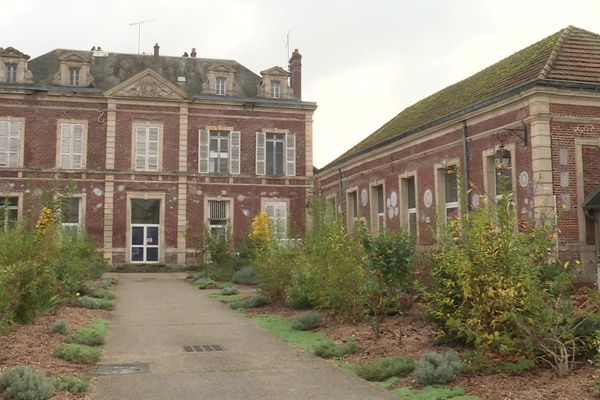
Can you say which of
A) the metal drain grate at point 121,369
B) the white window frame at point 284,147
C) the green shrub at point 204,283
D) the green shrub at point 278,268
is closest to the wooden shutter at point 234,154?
the white window frame at point 284,147

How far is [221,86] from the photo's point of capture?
93.0 feet

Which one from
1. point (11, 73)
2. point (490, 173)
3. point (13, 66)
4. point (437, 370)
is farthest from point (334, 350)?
point (13, 66)

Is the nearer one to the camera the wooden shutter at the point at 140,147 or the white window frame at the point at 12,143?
the white window frame at the point at 12,143

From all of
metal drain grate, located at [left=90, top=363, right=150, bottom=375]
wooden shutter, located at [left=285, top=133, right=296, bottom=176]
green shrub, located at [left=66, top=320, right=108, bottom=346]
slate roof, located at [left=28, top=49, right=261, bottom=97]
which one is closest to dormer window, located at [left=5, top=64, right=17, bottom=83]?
slate roof, located at [left=28, top=49, right=261, bottom=97]

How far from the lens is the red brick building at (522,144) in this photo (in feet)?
44.0

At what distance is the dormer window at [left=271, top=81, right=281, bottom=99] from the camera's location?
94.4 ft

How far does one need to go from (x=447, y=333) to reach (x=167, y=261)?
20520 mm

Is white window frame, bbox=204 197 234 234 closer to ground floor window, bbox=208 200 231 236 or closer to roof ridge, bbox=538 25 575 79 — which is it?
ground floor window, bbox=208 200 231 236

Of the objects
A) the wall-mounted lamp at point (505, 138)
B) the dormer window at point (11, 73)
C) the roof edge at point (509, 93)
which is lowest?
the wall-mounted lamp at point (505, 138)

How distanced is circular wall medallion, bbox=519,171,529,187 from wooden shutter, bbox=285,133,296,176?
15.3 m

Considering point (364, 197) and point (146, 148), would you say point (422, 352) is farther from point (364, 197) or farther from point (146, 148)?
point (146, 148)

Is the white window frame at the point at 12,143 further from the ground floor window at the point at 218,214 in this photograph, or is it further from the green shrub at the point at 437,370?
the green shrub at the point at 437,370

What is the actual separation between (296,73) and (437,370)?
2497cm

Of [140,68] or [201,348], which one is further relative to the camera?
[140,68]
